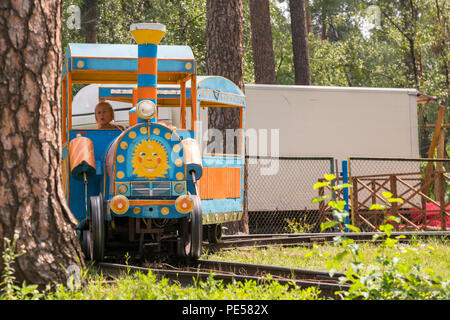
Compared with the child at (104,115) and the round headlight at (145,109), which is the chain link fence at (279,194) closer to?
the child at (104,115)

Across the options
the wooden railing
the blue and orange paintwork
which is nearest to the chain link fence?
the wooden railing

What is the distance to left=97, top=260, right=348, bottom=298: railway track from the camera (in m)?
5.76

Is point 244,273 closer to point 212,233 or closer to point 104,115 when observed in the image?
point 212,233

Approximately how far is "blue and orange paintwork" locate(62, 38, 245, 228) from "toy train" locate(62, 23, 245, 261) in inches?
0.4

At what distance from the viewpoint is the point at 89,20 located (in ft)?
85.5

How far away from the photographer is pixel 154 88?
24.2 ft

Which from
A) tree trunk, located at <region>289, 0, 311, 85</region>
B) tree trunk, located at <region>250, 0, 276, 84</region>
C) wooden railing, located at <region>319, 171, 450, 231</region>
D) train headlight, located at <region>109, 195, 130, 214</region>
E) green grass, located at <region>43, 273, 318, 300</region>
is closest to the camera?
green grass, located at <region>43, 273, 318, 300</region>

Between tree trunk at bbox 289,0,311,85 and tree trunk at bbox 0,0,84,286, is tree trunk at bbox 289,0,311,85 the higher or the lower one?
the higher one

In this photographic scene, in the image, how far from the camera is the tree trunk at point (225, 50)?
11953 millimetres

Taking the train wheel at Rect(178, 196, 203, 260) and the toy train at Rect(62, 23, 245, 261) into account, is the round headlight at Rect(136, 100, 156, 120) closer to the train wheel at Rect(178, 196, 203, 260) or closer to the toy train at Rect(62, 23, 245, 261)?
the toy train at Rect(62, 23, 245, 261)

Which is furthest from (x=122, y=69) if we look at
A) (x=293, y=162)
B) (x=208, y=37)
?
(x=293, y=162)

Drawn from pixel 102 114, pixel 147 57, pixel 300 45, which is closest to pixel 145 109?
pixel 147 57

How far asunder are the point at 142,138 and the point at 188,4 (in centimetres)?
1884
